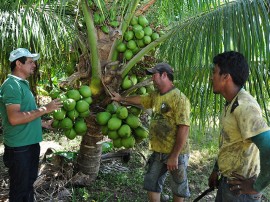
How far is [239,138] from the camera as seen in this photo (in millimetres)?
1963

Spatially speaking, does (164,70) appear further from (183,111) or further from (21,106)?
(21,106)

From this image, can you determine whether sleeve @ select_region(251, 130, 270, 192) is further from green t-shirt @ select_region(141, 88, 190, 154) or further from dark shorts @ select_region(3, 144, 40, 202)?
dark shorts @ select_region(3, 144, 40, 202)

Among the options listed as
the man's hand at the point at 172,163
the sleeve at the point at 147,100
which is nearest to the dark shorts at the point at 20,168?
the sleeve at the point at 147,100

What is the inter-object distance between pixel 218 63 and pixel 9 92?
5.14ft

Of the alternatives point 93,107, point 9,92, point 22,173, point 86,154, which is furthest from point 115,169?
point 9,92

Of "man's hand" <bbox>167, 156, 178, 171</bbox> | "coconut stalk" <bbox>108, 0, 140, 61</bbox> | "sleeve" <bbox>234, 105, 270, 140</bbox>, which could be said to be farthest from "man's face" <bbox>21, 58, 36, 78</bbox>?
"sleeve" <bbox>234, 105, 270, 140</bbox>

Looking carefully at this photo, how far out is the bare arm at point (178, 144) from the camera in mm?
2875

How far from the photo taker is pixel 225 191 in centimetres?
210

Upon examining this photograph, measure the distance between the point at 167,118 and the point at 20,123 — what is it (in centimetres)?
120

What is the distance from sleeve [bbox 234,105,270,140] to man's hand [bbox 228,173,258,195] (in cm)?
27

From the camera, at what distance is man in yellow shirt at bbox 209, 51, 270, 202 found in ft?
6.08

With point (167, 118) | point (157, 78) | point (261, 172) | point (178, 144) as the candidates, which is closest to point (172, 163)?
point (178, 144)

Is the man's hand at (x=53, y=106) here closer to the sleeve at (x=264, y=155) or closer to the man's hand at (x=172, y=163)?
the man's hand at (x=172, y=163)

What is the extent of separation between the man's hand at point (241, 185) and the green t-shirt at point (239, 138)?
0.05 meters
